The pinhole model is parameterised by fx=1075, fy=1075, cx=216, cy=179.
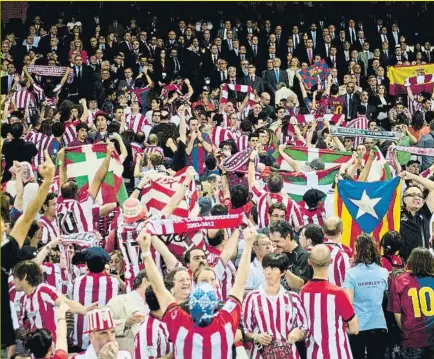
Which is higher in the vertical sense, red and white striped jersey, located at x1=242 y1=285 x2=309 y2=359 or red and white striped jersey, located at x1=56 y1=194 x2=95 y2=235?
red and white striped jersey, located at x1=56 y1=194 x2=95 y2=235

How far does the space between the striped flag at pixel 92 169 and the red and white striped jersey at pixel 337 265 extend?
4033 millimetres

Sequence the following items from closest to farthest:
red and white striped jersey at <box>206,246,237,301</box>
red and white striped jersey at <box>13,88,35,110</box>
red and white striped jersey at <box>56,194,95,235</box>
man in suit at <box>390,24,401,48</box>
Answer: red and white striped jersey at <box>206,246,237,301</box> → red and white striped jersey at <box>56,194,95,235</box> → red and white striped jersey at <box>13,88,35,110</box> → man in suit at <box>390,24,401,48</box>

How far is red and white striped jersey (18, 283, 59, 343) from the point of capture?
28.2 ft

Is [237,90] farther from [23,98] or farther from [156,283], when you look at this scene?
[156,283]

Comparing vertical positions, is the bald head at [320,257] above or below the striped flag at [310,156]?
below

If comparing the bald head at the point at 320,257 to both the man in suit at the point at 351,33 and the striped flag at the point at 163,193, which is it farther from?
the man in suit at the point at 351,33

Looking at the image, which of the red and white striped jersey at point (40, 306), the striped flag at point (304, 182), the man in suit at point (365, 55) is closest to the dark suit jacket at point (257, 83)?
the man in suit at point (365, 55)

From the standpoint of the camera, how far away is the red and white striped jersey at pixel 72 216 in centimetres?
1114

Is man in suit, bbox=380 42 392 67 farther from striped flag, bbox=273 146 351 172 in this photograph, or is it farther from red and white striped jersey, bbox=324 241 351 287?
red and white striped jersey, bbox=324 241 351 287

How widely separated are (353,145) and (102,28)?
9.25 m

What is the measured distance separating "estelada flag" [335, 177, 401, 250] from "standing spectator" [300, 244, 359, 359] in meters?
2.82

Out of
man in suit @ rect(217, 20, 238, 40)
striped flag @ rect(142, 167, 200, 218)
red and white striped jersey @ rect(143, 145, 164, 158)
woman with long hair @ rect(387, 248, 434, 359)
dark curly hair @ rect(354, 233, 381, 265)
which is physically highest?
man in suit @ rect(217, 20, 238, 40)

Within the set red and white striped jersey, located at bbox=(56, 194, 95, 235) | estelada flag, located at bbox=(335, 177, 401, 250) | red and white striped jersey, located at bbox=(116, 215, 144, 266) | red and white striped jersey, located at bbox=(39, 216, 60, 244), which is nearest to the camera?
red and white striped jersey, located at bbox=(116, 215, 144, 266)

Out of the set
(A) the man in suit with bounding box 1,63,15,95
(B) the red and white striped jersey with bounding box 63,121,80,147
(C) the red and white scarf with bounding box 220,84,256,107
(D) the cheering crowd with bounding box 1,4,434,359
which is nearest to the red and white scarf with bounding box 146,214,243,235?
(D) the cheering crowd with bounding box 1,4,434,359
